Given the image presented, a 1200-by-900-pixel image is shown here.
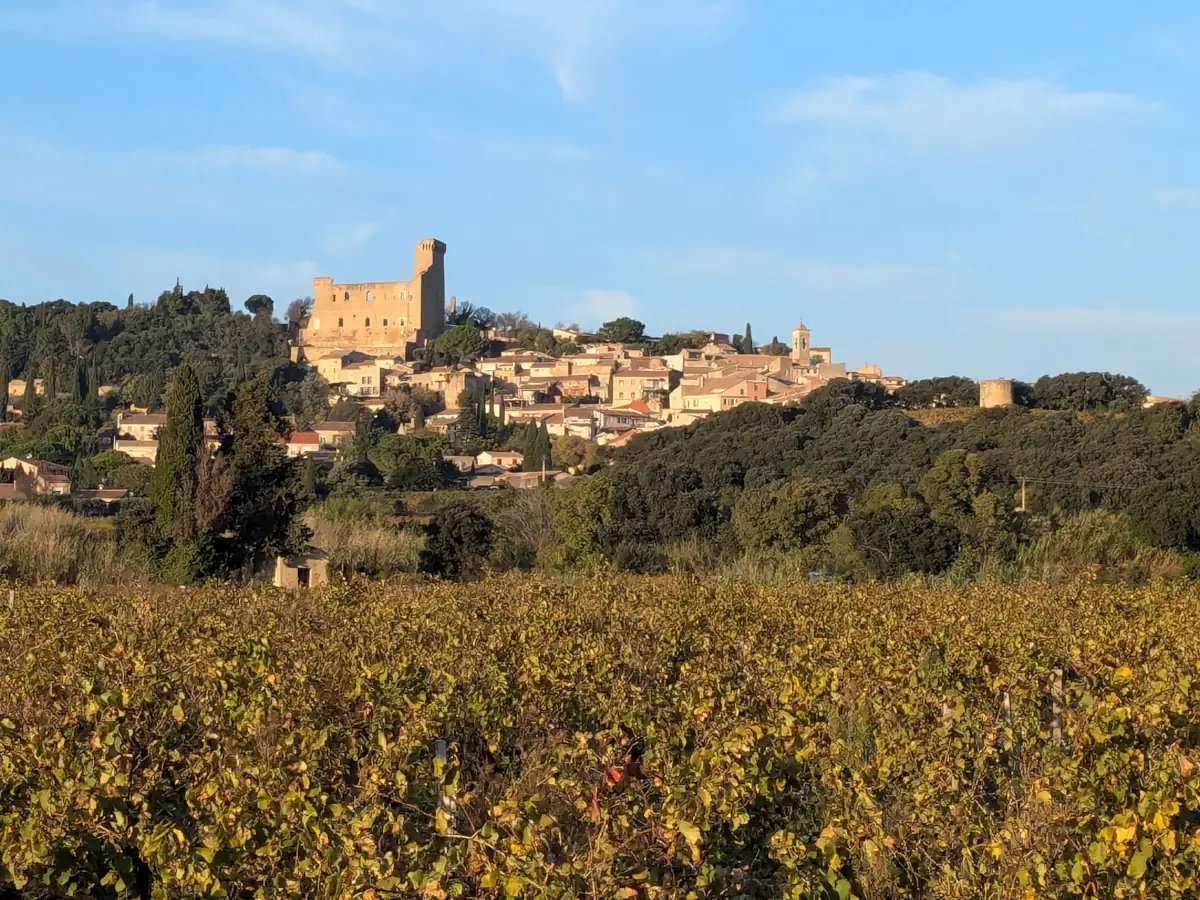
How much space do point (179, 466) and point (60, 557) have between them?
173 cm

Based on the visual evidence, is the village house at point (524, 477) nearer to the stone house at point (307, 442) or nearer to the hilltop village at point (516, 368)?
the hilltop village at point (516, 368)

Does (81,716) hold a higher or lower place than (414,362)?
lower

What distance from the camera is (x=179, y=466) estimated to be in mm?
17484

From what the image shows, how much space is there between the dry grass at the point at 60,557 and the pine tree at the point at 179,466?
73 centimetres

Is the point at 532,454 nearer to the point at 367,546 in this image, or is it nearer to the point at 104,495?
the point at 104,495

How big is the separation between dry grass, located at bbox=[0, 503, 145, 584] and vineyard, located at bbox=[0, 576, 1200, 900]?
721cm

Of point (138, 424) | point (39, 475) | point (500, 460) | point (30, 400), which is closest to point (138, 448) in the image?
point (138, 424)

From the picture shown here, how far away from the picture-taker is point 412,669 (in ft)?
21.8

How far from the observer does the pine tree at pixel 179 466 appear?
56.4 ft

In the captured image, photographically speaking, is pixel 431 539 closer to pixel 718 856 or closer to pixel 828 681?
pixel 828 681

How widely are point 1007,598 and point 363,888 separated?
870 cm

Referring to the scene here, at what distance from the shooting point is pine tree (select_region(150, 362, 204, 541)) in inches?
677

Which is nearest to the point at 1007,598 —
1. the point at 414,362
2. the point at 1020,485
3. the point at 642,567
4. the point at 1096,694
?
the point at 1096,694

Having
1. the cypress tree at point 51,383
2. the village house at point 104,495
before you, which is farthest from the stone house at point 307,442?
the cypress tree at point 51,383
